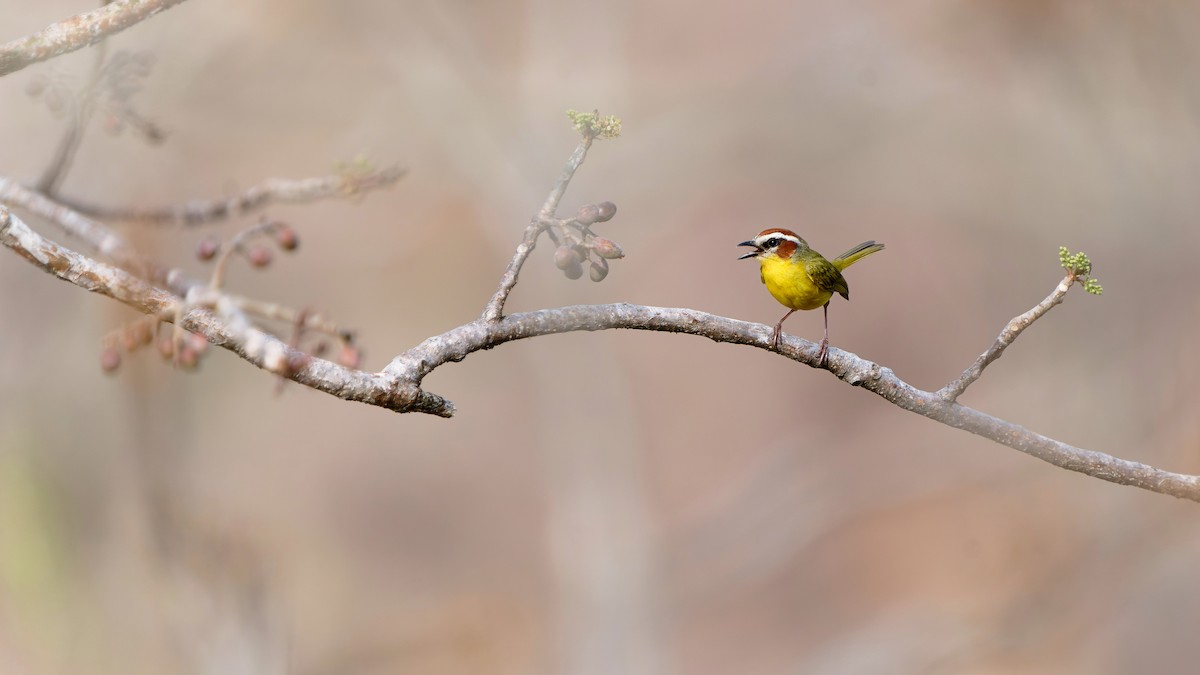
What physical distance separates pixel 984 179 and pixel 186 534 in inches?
480

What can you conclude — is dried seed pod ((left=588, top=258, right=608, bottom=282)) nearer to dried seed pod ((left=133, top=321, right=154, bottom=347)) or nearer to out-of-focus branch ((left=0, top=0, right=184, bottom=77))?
out-of-focus branch ((left=0, top=0, right=184, bottom=77))

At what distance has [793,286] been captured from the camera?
3545 mm

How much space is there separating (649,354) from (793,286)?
11176mm

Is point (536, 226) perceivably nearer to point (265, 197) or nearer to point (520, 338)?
point (520, 338)

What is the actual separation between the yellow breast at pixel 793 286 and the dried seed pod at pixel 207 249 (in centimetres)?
210

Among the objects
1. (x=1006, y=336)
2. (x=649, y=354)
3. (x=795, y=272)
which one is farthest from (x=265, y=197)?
(x=649, y=354)

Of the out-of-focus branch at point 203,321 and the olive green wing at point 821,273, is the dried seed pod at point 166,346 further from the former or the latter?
the olive green wing at point 821,273

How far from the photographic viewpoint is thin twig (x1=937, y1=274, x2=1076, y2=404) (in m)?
2.38

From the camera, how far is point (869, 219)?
48.0ft

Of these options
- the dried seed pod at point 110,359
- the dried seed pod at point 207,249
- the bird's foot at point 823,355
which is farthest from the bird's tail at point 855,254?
the dried seed pod at point 110,359

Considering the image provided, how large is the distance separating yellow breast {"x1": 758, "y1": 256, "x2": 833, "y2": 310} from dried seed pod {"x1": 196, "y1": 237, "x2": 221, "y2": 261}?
2099 mm

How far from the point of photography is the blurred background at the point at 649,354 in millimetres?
12109

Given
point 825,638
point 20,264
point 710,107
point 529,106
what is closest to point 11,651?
point 20,264

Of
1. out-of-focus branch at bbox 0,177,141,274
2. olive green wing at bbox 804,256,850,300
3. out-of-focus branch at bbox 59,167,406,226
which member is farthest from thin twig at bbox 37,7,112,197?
olive green wing at bbox 804,256,850,300
